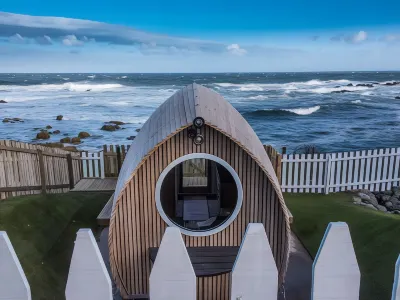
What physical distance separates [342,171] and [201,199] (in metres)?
4.99

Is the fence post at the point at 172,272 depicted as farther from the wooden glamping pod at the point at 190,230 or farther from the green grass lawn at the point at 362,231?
the green grass lawn at the point at 362,231

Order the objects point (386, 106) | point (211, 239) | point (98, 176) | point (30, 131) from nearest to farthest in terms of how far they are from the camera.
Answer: point (211, 239)
point (98, 176)
point (30, 131)
point (386, 106)

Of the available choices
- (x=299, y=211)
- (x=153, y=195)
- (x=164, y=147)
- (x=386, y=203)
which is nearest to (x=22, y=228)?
(x=153, y=195)

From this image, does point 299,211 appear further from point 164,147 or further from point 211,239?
Result: point 164,147

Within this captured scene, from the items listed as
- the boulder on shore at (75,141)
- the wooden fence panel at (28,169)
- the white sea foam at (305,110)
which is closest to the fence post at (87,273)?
the wooden fence panel at (28,169)

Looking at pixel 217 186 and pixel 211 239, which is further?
pixel 217 186

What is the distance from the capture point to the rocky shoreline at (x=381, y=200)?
35.5 feet

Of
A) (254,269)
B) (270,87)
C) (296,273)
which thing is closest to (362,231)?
(296,273)

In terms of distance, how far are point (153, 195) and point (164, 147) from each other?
802 millimetres

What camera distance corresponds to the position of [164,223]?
19.3 ft

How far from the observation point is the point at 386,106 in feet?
157

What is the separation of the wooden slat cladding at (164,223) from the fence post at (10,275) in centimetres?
300

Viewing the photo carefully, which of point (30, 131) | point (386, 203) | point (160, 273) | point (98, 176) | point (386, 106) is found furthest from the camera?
point (386, 106)

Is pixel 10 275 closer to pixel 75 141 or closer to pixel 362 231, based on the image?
pixel 362 231
